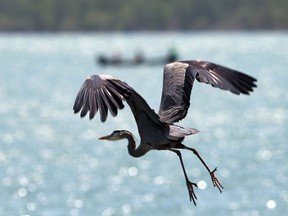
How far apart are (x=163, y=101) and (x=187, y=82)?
387mm

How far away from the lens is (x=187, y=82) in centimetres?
1192

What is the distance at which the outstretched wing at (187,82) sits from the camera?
11.6m

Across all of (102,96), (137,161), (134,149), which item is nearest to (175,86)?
(134,149)

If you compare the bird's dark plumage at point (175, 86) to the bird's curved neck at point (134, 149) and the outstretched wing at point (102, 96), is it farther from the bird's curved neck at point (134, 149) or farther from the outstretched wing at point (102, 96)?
the bird's curved neck at point (134, 149)

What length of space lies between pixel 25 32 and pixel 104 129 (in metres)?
139

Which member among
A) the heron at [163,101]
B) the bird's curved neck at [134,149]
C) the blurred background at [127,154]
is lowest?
the blurred background at [127,154]

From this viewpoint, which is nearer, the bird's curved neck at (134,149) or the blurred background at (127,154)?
the bird's curved neck at (134,149)

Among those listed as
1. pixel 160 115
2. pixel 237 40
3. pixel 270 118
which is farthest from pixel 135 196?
pixel 237 40

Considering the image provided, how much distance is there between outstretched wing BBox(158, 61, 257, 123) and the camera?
11617mm

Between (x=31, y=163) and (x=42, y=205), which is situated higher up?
(x=42, y=205)

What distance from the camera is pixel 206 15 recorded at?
160500 mm

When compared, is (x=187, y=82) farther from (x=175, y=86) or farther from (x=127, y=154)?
(x=127, y=154)

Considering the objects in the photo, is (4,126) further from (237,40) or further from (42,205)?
(237,40)

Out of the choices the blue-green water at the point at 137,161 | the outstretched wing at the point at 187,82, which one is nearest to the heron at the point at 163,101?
the outstretched wing at the point at 187,82
